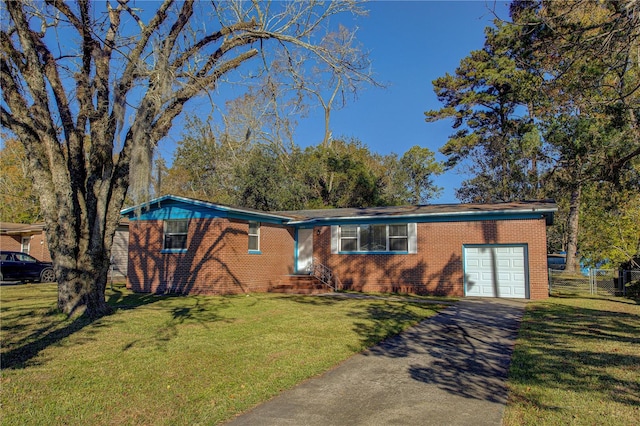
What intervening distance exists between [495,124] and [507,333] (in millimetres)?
25016

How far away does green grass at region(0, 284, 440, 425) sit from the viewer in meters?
4.47

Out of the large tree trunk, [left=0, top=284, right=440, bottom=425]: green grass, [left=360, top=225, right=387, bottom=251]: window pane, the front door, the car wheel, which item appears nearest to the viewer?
[left=0, top=284, right=440, bottom=425]: green grass

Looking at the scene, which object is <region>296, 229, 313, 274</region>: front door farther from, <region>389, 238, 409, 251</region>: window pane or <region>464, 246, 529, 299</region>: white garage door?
<region>464, 246, 529, 299</region>: white garage door

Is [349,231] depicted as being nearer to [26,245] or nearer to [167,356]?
[167,356]

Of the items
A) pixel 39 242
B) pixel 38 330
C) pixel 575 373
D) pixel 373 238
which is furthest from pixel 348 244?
pixel 39 242

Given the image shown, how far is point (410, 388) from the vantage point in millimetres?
5238

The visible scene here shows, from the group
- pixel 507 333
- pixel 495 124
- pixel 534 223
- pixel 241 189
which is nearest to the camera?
pixel 507 333

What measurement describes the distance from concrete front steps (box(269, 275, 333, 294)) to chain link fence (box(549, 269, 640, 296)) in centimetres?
990

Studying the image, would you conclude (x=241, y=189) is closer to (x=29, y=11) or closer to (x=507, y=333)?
(x=29, y=11)

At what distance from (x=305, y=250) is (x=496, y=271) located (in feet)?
26.8

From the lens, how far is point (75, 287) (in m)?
9.23

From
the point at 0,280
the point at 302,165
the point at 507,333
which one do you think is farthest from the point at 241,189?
the point at 507,333

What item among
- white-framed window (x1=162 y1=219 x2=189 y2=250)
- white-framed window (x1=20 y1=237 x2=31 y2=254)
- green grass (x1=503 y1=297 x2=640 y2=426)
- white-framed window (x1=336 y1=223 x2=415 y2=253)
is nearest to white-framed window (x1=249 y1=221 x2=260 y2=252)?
white-framed window (x1=162 y1=219 x2=189 y2=250)

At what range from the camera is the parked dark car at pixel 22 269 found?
1970cm
